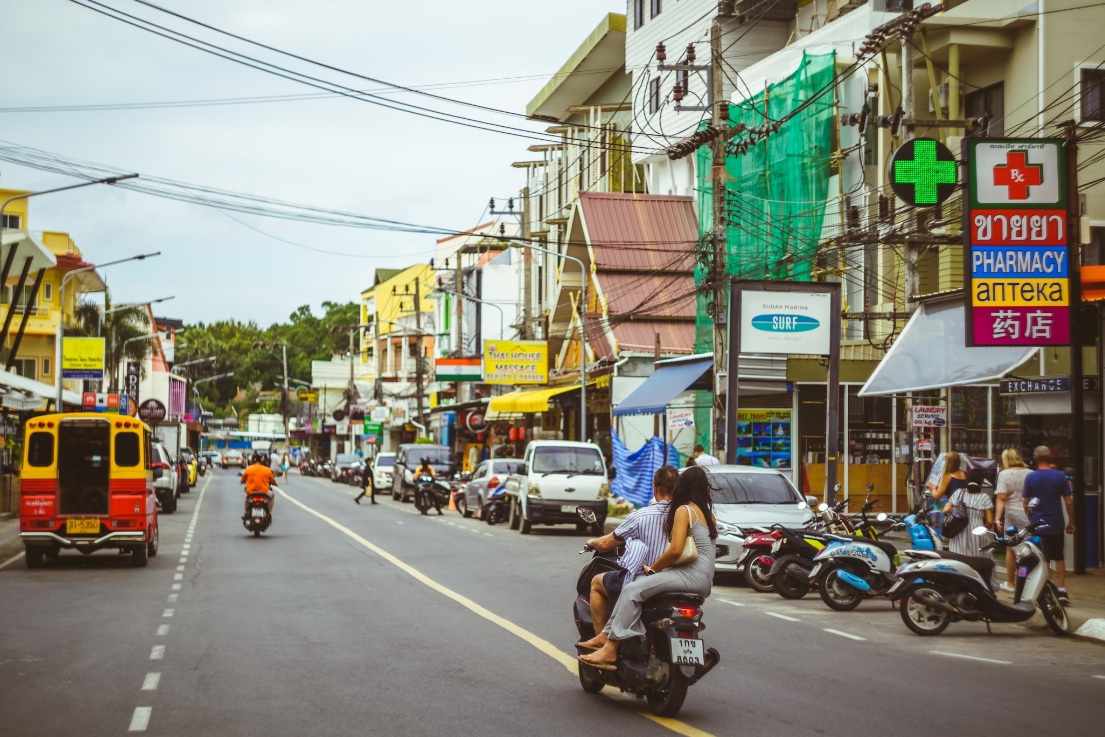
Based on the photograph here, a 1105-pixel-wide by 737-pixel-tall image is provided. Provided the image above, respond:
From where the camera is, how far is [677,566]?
8.48 metres

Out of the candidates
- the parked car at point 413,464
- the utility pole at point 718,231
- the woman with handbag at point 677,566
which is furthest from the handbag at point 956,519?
the parked car at point 413,464

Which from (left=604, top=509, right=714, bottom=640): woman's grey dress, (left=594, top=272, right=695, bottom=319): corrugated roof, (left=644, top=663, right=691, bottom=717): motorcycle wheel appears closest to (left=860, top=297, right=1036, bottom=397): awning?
(left=604, top=509, right=714, bottom=640): woman's grey dress

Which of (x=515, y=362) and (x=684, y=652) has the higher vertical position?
(x=515, y=362)

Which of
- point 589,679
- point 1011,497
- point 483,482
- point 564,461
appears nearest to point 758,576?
point 1011,497

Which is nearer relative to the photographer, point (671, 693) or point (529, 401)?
point (671, 693)

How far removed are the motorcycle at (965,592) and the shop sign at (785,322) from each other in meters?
10.8

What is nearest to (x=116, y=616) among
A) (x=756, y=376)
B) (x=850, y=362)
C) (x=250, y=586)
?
(x=250, y=586)

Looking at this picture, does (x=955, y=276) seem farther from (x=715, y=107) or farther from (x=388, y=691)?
(x=388, y=691)

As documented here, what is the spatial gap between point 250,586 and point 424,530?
13.0 m

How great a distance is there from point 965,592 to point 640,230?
3252 cm

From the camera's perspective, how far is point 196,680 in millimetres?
9914

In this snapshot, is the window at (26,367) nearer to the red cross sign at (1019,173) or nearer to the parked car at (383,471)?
the parked car at (383,471)

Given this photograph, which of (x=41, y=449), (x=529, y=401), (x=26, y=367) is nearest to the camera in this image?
(x=41, y=449)

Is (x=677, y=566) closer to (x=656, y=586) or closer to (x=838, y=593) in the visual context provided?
(x=656, y=586)
